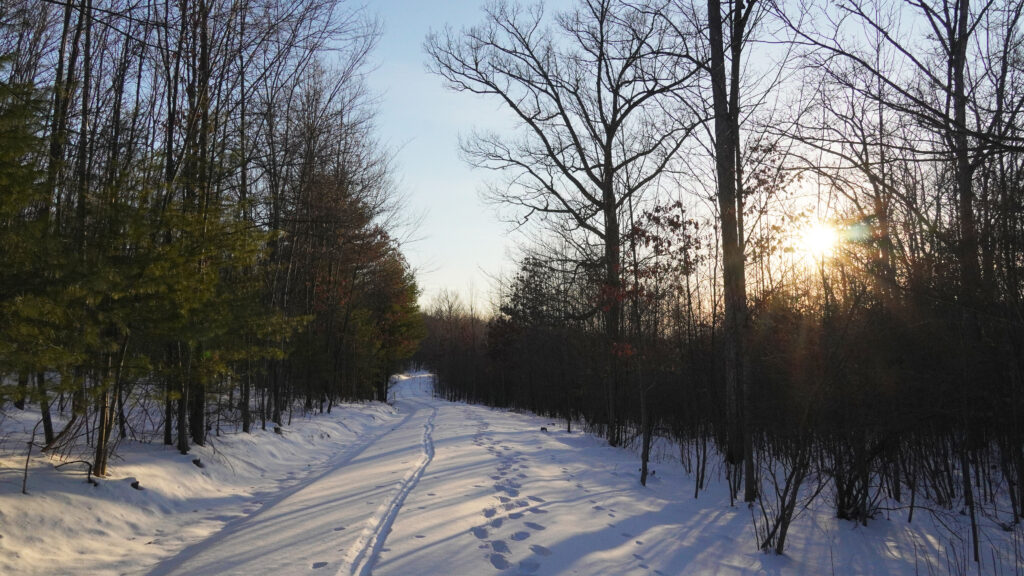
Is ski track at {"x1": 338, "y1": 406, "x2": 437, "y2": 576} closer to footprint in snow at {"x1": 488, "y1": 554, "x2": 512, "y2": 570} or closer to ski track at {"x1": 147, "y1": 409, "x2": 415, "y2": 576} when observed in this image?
footprint in snow at {"x1": 488, "y1": 554, "x2": 512, "y2": 570}

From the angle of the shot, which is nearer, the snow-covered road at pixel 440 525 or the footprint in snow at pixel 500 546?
the snow-covered road at pixel 440 525

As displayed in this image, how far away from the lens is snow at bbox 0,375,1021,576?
506 cm

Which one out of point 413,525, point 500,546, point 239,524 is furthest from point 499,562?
point 239,524

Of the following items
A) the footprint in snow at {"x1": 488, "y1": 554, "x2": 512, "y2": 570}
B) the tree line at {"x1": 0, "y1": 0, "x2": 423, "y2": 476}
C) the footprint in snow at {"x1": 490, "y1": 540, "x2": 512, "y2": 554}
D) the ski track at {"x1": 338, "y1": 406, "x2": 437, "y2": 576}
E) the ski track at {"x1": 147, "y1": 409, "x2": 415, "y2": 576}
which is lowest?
the ski track at {"x1": 147, "y1": 409, "x2": 415, "y2": 576}

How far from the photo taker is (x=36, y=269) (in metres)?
5.35

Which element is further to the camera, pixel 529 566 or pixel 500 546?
pixel 500 546

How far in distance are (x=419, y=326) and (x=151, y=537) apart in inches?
1458

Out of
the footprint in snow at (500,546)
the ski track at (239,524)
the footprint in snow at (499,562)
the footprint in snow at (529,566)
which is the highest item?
the footprint in snow at (499,562)

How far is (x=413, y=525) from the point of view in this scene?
591cm

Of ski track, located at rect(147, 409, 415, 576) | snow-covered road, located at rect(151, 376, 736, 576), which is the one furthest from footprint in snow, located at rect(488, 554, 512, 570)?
ski track, located at rect(147, 409, 415, 576)

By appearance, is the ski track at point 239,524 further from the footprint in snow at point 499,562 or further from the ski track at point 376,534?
the footprint in snow at point 499,562

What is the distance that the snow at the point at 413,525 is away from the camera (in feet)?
16.6

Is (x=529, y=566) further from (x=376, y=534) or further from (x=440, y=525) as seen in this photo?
(x=376, y=534)

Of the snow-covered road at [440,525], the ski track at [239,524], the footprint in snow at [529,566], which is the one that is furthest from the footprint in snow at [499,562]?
the ski track at [239,524]
